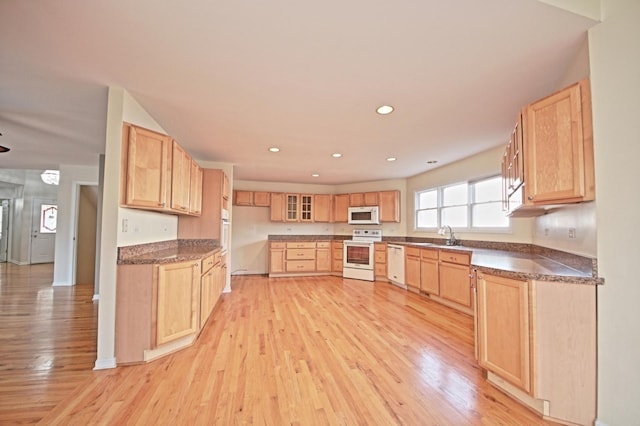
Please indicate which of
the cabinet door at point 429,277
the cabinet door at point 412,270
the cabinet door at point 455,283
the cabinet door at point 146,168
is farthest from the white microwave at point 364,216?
the cabinet door at point 146,168

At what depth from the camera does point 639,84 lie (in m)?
1.46

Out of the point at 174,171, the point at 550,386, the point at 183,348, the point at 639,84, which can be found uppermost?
the point at 639,84

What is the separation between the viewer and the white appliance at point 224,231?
14.1ft

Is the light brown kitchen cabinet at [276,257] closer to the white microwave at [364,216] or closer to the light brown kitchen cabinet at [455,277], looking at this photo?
the white microwave at [364,216]

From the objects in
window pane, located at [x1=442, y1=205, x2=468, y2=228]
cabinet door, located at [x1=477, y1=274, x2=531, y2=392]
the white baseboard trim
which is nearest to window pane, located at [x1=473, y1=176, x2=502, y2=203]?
window pane, located at [x1=442, y1=205, x2=468, y2=228]

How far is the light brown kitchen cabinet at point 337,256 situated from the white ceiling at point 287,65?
3480mm

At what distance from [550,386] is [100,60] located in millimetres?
3663

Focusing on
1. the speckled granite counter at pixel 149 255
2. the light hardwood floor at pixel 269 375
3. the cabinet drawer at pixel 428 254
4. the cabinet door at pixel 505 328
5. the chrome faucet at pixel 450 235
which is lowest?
the light hardwood floor at pixel 269 375

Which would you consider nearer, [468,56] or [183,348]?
[468,56]

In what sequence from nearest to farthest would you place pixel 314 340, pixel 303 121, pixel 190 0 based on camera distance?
pixel 190 0
pixel 314 340
pixel 303 121

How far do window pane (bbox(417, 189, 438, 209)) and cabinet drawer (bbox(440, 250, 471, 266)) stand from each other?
154 cm

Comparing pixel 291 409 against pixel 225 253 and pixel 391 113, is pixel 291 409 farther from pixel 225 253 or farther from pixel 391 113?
pixel 225 253

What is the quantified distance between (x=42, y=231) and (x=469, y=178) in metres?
11.4

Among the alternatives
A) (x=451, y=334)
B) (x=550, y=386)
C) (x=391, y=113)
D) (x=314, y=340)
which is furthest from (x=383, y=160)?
(x=550, y=386)
